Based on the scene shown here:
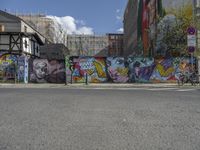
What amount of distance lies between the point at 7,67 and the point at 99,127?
23266 mm

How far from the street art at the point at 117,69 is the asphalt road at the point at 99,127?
18318 millimetres

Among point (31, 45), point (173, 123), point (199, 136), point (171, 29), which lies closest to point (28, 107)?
point (173, 123)

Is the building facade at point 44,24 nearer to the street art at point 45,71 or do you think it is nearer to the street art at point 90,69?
the street art at point 45,71

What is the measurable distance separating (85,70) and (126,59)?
11.4ft

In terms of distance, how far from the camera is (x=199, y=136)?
6.79 meters

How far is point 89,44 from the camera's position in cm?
11750

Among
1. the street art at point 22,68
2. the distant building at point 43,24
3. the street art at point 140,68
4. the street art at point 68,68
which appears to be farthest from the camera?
the distant building at point 43,24

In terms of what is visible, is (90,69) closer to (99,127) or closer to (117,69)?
(117,69)

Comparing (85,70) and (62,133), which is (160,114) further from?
(85,70)

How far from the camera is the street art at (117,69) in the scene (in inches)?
1171

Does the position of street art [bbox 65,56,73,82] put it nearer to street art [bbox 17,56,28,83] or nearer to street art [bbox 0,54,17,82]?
street art [bbox 17,56,28,83]

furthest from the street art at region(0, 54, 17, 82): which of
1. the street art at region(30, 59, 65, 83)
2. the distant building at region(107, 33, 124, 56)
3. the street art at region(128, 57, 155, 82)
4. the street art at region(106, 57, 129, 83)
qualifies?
the distant building at region(107, 33, 124, 56)

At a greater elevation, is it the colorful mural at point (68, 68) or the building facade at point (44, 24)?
the building facade at point (44, 24)

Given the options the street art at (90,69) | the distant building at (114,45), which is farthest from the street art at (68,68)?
the distant building at (114,45)
